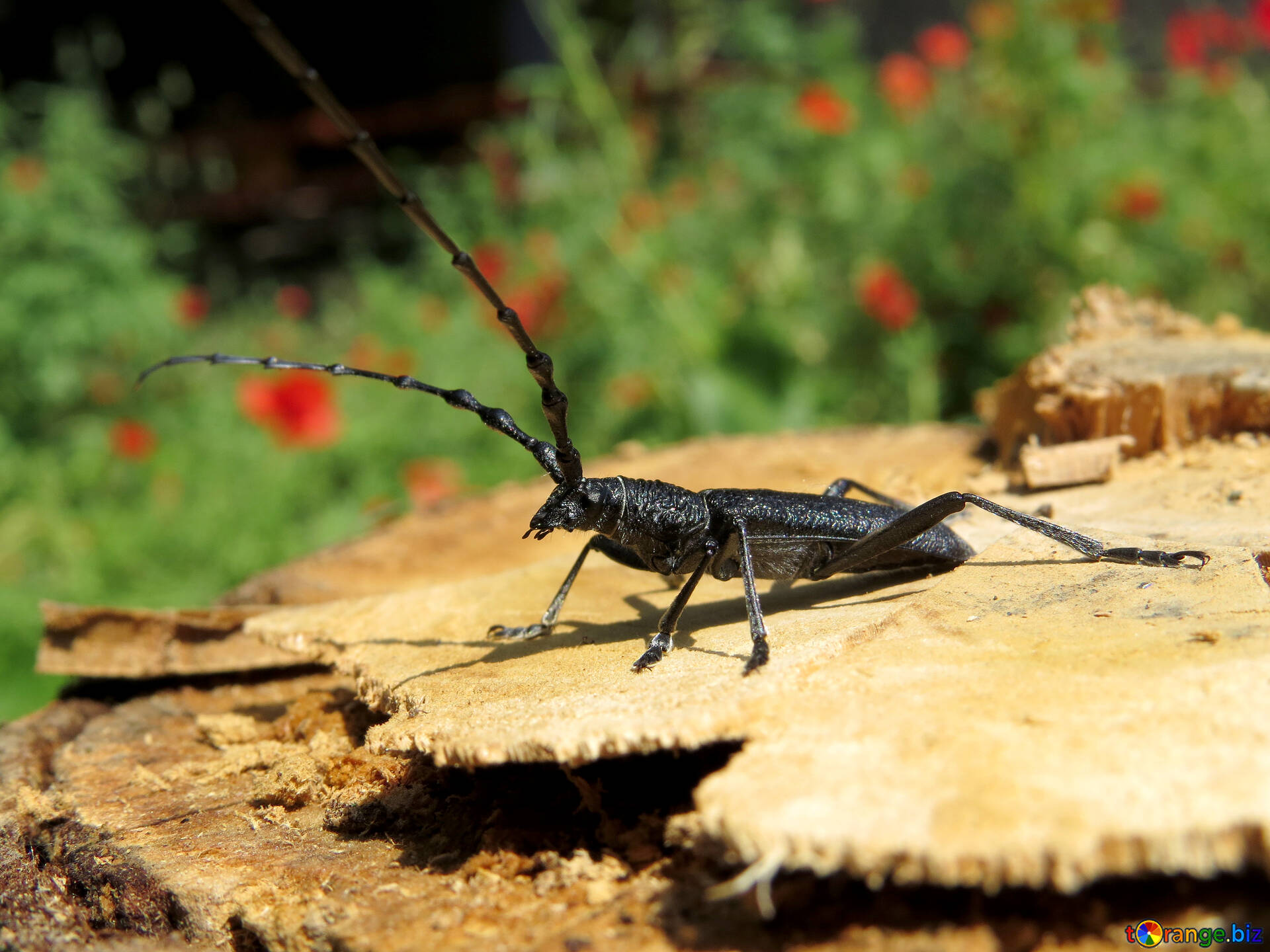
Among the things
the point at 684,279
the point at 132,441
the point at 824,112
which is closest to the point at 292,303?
the point at 132,441

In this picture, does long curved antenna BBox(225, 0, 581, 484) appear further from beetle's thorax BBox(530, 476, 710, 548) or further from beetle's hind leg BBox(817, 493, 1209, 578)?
beetle's hind leg BBox(817, 493, 1209, 578)

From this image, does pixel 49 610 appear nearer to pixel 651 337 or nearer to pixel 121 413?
pixel 651 337

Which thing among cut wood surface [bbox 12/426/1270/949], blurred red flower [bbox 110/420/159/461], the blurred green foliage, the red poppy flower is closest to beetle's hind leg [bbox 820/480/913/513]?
cut wood surface [bbox 12/426/1270/949]

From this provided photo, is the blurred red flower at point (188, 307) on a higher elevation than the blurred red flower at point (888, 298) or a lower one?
higher

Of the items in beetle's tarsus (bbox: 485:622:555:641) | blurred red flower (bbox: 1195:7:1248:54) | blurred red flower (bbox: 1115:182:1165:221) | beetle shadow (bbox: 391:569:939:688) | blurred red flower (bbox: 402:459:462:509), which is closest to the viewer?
beetle shadow (bbox: 391:569:939:688)

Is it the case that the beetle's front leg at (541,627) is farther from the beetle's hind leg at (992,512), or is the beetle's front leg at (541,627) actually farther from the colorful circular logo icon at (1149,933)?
the colorful circular logo icon at (1149,933)

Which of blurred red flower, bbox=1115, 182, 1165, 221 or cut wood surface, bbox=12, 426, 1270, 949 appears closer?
cut wood surface, bbox=12, 426, 1270, 949

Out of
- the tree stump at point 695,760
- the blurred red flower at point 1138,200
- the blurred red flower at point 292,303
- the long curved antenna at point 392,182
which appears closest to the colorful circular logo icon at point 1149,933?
the tree stump at point 695,760
